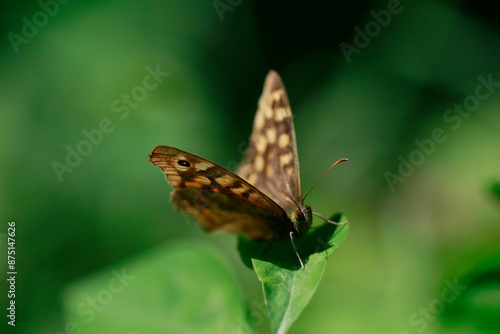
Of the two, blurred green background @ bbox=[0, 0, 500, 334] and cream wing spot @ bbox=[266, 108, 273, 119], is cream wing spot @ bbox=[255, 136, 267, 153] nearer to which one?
cream wing spot @ bbox=[266, 108, 273, 119]

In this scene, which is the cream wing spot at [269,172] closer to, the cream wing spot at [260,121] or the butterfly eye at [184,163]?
the cream wing spot at [260,121]

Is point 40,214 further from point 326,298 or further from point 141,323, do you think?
point 326,298

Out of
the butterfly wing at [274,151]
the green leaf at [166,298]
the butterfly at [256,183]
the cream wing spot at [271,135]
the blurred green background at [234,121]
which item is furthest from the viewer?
the blurred green background at [234,121]

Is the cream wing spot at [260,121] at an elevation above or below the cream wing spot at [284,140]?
above

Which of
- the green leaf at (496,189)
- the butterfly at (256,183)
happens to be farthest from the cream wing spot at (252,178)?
the green leaf at (496,189)

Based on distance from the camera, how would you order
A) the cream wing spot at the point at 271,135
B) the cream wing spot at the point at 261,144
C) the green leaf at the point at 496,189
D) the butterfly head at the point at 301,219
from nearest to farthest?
the green leaf at the point at 496,189 → the butterfly head at the point at 301,219 → the cream wing spot at the point at 271,135 → the cream wing spot at the point at 261,144

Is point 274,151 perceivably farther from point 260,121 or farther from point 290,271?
point 290,271
